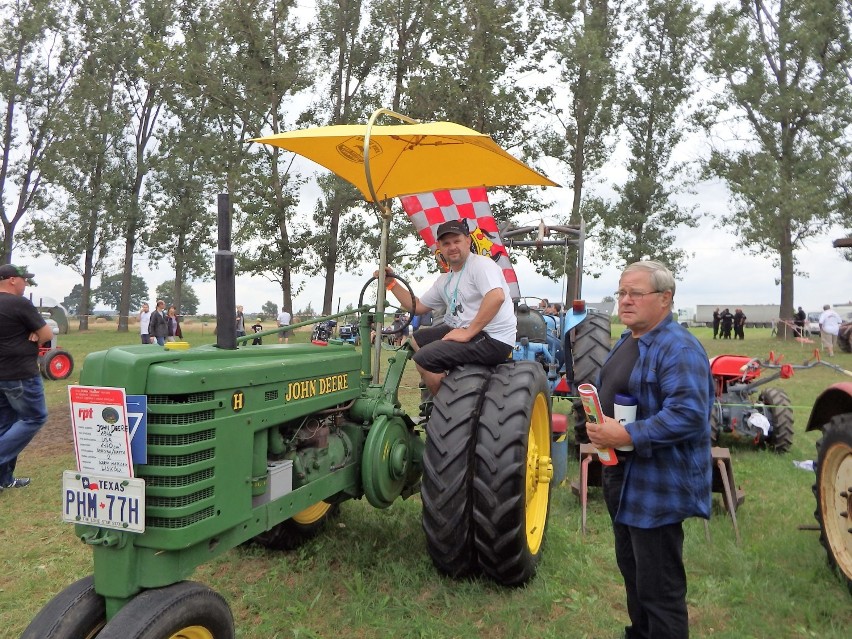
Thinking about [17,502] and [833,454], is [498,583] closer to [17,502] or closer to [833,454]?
[833,454]

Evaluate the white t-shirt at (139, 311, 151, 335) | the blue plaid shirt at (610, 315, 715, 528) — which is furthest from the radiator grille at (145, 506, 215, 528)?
the white t-shirt at (139, 311, 151, 335)

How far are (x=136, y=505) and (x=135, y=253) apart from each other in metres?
29.4

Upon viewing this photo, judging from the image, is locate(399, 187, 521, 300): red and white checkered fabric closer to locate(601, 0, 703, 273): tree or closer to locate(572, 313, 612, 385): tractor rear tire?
locate(572, 313, 612, 385): tractor rear tire

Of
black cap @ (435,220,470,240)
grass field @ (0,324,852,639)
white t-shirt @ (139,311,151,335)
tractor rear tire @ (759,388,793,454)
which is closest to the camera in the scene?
grass field @ (0,324,852,639)

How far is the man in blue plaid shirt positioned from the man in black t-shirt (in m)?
4.19

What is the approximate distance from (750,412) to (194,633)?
17.8 ft

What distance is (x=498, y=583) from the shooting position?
10.2 ft

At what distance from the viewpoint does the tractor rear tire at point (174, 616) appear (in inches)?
70.3

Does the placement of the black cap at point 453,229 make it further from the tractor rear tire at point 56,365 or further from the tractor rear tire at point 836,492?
the tractor rear tire at point 56,365

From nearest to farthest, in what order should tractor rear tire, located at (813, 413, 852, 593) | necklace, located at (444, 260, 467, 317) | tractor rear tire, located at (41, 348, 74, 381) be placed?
1. tractor rear tire, located at (813, 413, 852, 593)
2. necklace, located at (444, 260, 467, 317)
3. tractor rear tire, located at (41, 348, 74, 381)

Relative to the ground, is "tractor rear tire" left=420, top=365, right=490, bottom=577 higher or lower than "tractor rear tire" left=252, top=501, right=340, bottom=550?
higher

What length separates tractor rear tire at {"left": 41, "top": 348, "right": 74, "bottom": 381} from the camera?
402 inches

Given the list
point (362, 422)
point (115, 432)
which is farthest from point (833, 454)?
point (115, 432)

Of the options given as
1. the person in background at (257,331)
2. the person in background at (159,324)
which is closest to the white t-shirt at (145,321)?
the person in background at (159,324)
